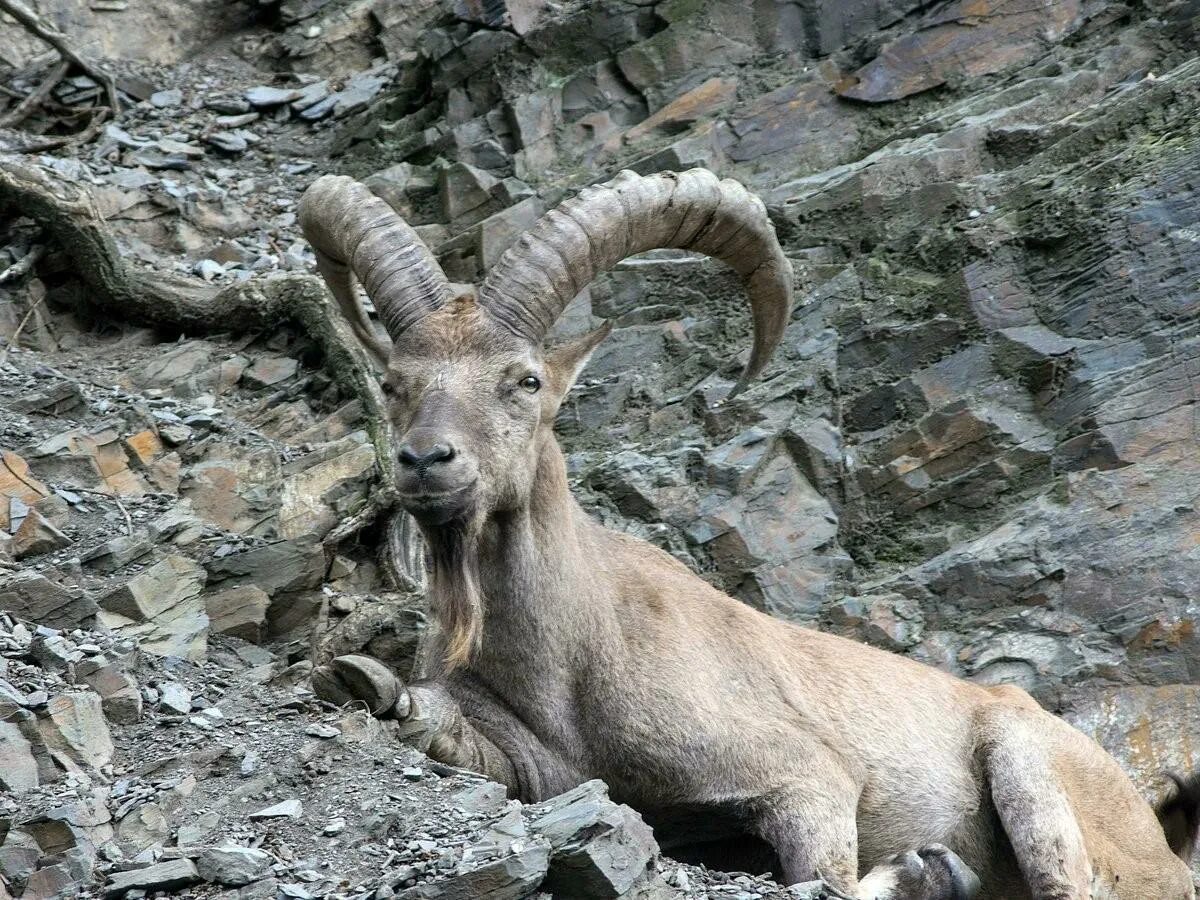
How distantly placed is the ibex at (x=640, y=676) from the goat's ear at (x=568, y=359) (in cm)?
2

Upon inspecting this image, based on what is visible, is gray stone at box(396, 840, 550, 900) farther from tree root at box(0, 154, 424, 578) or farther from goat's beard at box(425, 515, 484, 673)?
tree root at box(0, 154, 424, 578)

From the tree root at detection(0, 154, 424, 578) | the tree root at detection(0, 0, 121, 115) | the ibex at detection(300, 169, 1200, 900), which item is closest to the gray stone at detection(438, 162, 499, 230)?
the tree root at detection(0, 154, 424, 578)

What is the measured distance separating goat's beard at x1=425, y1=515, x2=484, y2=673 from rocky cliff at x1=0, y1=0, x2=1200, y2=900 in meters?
0.76

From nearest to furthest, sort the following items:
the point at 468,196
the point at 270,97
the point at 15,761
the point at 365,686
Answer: the point at 15,761, the point at 365,686, the point at 468,196, the point at 270,97

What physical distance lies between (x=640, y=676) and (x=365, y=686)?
1528 mm

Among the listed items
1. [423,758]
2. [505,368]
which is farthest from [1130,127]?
[423,758]

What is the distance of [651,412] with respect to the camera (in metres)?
12.9

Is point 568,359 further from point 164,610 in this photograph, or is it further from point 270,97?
point 270,97

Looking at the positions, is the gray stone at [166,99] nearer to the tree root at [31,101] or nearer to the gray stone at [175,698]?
the tree root at [31,101]

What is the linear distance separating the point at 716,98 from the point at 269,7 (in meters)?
6.87

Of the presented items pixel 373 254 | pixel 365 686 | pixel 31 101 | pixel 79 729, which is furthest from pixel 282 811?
pixel 31 101

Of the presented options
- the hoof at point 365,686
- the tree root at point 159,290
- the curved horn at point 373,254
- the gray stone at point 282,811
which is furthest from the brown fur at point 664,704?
the tree root at point 159,290

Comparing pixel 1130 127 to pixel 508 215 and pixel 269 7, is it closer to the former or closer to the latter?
pixel 508 215

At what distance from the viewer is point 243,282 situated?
45.1 feet
